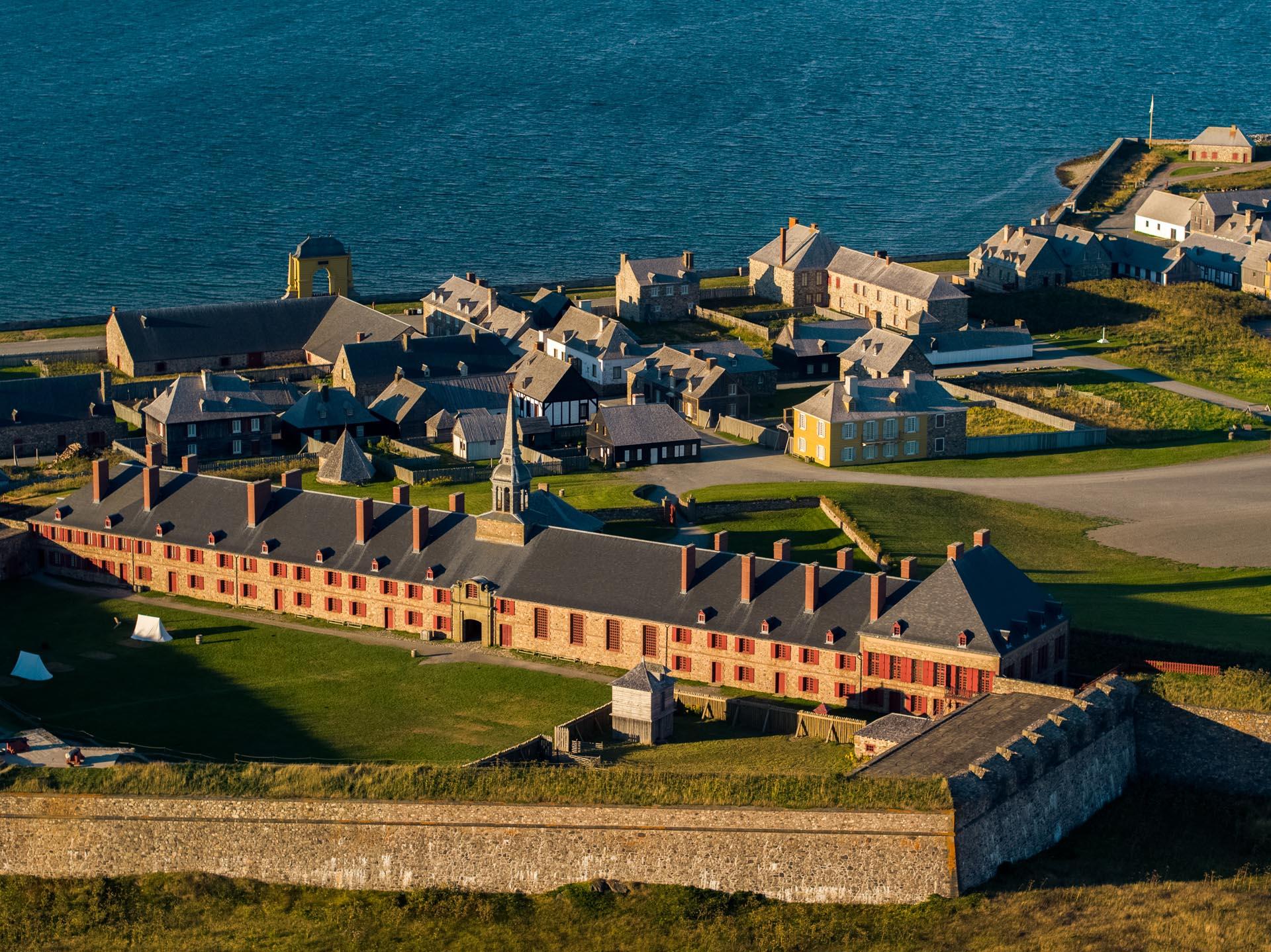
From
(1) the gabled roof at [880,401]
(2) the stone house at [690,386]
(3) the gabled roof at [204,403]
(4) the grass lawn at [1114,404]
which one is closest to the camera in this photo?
(1) the gabled roof at [880,401]

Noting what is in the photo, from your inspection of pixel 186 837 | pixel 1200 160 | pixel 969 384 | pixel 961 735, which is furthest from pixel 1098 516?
pixel 1200 160

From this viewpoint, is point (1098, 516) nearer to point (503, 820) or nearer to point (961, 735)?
point (961, 735)

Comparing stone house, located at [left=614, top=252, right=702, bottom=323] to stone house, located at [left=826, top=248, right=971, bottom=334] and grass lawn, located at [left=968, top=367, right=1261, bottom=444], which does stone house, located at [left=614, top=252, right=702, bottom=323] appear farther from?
grass lawn, located at [left=968, top=367, right=1261, bottom=444]

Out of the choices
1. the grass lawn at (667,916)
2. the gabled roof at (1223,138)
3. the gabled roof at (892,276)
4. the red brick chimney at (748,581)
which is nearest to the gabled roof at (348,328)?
the gabled roof at (892,276)

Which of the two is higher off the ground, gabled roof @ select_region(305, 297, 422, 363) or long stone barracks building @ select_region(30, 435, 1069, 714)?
gabled roof @ select_region(305, 297, 422, 363)

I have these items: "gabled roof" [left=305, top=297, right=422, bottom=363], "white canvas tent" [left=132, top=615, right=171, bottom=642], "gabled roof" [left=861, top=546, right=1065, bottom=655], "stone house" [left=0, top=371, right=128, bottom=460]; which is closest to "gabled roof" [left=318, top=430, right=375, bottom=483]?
"stone house" [left=0, top=371, right=128, bottom=460]

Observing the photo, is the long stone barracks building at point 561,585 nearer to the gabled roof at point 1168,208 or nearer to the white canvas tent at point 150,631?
the white canvas tent at point 150,631

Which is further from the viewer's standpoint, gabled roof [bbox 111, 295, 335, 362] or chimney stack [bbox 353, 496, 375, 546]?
gabled roof [bbox 111, 295, 335, 362]
